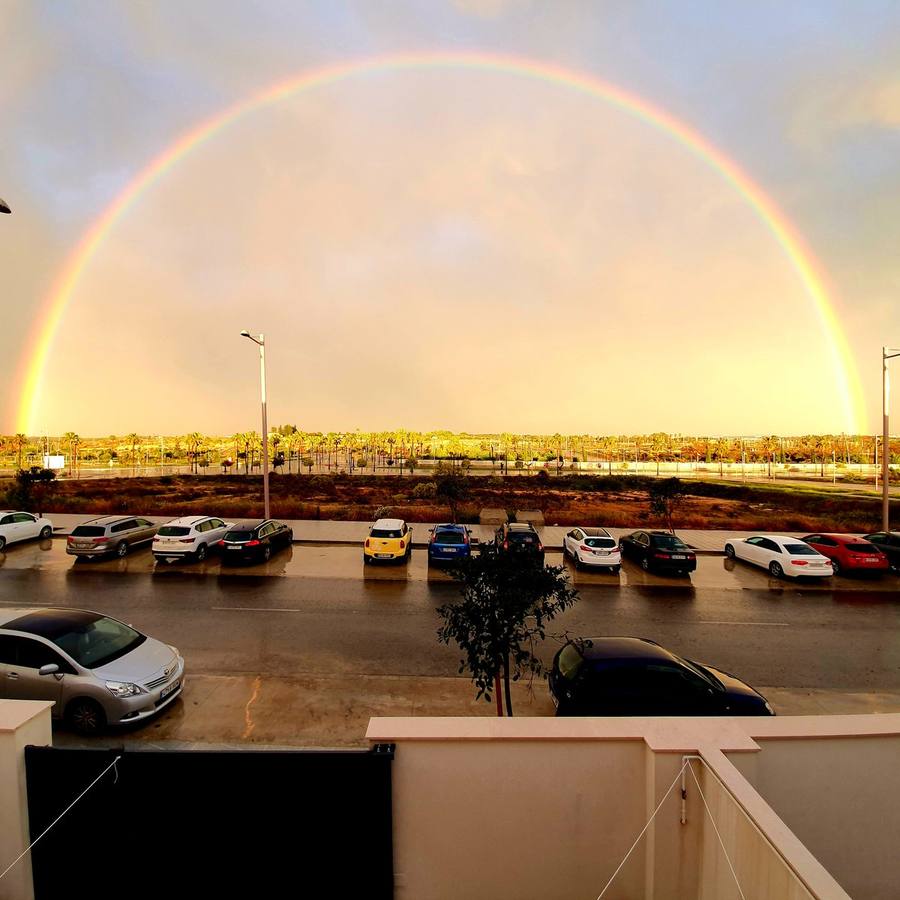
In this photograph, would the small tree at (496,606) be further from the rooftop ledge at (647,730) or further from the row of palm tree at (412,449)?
the row of palm tree at (412,449)

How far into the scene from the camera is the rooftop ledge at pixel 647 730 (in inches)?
138

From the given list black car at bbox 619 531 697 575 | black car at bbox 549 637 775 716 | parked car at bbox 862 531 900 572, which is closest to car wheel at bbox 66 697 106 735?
black car at bbox 549 637 775 716

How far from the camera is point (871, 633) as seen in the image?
12422mm

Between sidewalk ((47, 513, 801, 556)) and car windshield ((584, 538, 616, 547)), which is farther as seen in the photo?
sidewalk ((47, 513, 801, 556))

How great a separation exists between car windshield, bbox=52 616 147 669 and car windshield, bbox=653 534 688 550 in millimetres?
15442

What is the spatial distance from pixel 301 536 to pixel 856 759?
69.9 feet

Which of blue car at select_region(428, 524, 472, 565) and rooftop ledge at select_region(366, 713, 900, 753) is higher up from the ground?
rooftop ledge at select_region(366, 713, 900, 753)

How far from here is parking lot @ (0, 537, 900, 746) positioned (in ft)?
27.2

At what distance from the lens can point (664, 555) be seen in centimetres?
1744

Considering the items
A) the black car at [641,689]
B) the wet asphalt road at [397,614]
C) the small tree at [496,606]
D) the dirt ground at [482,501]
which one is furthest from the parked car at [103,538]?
the black car at [641,689]

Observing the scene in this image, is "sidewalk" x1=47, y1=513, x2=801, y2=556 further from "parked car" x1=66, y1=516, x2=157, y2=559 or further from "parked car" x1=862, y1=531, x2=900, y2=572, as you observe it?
"parked car" x1=66, y1=516, x2=157, y2=559

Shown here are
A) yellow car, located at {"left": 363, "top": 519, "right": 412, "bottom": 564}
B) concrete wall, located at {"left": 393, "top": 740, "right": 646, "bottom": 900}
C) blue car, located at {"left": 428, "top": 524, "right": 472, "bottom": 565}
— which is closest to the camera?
concrete wall, located at {"left": 393, "top": 740, "right": 646, "bottom": 900}

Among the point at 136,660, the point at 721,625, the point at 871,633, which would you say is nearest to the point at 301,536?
the point at 136,660

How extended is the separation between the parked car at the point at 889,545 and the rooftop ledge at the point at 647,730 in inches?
760
